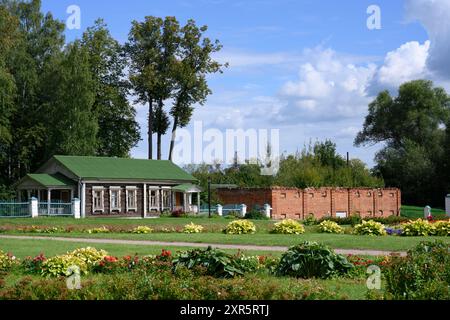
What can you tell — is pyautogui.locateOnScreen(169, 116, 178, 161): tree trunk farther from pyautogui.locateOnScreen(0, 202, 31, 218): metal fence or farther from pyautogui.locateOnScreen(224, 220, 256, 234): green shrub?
pyautogui.locateOnScreen(224, 220, 256, 234): green shrub

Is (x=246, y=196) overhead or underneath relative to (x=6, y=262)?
overhead

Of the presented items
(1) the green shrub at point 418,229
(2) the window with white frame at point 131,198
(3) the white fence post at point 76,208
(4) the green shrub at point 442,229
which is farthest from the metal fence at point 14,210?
(4) the green shrub at point 442,229

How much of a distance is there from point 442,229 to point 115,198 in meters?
28.9

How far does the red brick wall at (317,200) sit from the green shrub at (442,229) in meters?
21.8

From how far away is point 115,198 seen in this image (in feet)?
161

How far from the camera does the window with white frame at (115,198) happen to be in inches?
1917

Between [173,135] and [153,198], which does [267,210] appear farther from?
[173,135]

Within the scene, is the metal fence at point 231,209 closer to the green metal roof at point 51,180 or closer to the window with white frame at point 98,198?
the window with white frame at point 98,198

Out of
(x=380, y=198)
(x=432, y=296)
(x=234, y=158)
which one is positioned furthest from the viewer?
(x=234, y=158)

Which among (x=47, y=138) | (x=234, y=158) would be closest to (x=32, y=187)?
(x=47, y=138)

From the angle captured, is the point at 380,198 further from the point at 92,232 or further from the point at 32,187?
the point at 92,232

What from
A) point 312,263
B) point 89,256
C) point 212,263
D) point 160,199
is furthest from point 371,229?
point 160,199

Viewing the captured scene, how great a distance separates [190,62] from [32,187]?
2087 centimetres
